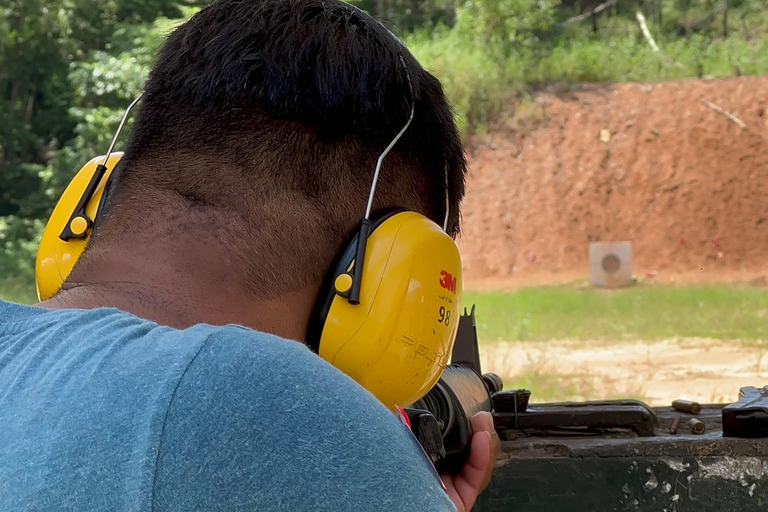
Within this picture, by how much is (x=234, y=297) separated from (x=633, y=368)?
25.0 ft

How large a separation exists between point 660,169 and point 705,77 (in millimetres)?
2579

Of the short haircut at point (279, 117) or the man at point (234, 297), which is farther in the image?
the short haircut at point (279, 117)

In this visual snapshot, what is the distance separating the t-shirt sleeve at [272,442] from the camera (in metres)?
0.55

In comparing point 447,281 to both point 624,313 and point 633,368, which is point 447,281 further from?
point 624,313

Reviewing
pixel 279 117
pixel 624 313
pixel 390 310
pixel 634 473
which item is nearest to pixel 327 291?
pixel 390 310

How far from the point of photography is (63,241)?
1.01 metres

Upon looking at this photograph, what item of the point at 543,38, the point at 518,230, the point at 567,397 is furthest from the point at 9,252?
the point at 543,38

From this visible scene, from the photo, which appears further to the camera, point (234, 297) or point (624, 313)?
point (624, 313)

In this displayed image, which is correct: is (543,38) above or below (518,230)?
above

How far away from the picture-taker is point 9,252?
13141mm

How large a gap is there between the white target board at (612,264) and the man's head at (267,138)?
470 inches

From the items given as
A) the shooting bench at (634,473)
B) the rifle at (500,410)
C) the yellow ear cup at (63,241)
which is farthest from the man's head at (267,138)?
the shooting bench at (634,473)

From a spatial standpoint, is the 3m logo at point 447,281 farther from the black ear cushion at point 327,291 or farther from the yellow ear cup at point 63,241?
the yellow ear cup at point 63,241

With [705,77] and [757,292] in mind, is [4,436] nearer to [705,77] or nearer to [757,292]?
[757,292]
